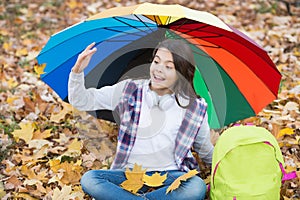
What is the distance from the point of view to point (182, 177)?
8.79ft

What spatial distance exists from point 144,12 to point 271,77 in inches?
38.6

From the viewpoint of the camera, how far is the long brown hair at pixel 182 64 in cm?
283

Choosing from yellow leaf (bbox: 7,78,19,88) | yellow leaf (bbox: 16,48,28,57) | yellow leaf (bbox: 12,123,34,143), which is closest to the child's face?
yellow leaf (bbox: 12,123,34,143)

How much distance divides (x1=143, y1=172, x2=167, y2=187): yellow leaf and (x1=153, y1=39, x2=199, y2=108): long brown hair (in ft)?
1.53

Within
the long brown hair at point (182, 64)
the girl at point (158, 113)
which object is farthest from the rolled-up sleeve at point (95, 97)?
the long brown hair at point (182, 64)

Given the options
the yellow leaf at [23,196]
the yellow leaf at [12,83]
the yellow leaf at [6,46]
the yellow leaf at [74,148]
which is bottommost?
the yellow leaf at [23,196]

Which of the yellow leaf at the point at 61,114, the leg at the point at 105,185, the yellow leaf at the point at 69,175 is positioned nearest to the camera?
the leg at the point at 105,185

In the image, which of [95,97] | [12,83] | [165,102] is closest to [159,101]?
[165,102]

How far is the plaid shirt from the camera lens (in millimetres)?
2879

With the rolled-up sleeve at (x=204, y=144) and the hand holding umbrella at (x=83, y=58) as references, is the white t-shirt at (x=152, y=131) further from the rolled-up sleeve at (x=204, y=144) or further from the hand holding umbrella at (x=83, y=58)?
the hand holding umbrella at (x=83, y=58)

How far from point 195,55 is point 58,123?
4.53 feet

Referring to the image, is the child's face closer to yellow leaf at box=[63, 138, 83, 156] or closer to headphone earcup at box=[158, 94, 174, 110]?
headphone earcup at box=[158, 94, 174, 110]

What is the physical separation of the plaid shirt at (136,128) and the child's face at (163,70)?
148 millimetres

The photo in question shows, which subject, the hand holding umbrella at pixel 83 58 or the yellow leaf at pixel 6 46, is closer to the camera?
the hand holding umbrella at pixel 83 58
